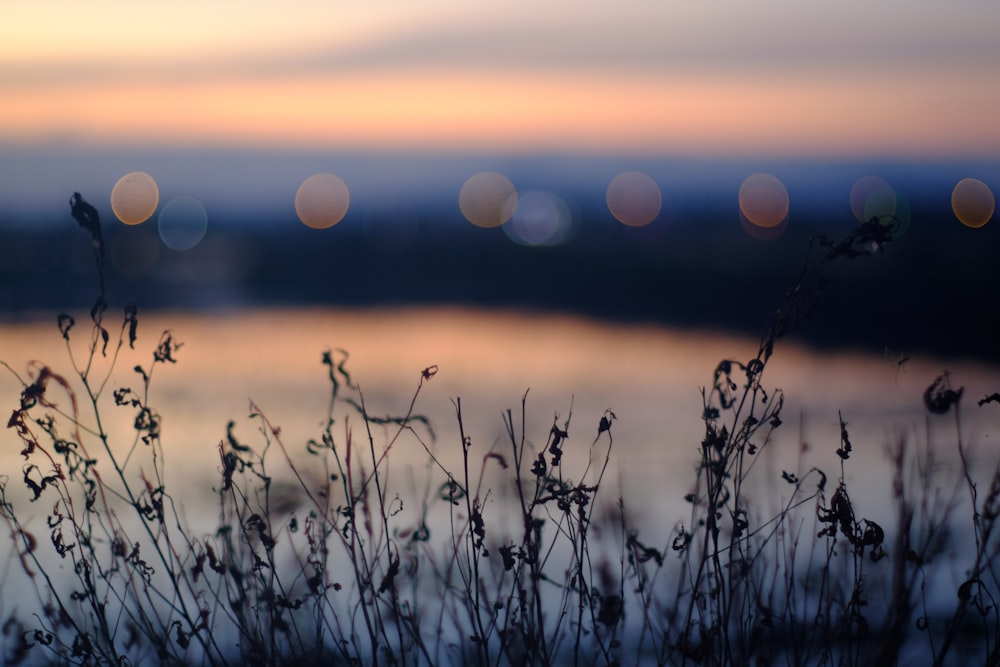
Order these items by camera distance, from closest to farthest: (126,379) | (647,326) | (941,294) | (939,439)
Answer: (939,439) < (126,379) < (941,294) < (647,326)

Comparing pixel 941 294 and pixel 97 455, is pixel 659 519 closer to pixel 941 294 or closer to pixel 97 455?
pixel 97 455

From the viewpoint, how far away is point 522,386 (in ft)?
49.5

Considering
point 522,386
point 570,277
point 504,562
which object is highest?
point 570,277

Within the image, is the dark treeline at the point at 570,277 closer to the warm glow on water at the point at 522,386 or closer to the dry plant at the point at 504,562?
the warm glow on water at the point at 522,386

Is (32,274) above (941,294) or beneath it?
above

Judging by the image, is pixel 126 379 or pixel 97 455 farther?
pixel 126 379

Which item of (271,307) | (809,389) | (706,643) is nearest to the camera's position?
(706,643)

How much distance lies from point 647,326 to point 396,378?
37.8 ft

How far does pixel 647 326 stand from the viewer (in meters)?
25.6

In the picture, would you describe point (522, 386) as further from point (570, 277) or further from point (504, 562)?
point (570, 277)

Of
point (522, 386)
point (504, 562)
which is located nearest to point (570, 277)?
point (522, 386)

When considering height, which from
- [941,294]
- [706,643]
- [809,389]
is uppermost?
[941,294]

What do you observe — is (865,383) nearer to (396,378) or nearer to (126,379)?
(396,378)

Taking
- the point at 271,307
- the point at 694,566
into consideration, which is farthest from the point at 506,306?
the point at 694,566
